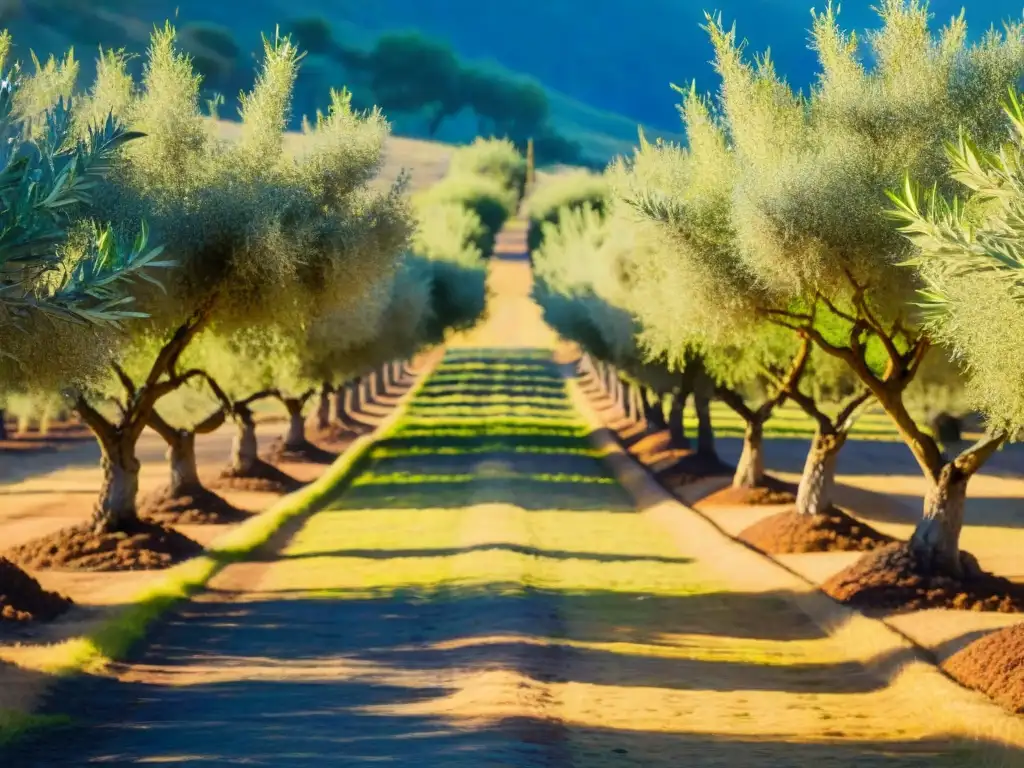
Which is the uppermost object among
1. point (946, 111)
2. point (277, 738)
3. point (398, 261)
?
point (946, 111)

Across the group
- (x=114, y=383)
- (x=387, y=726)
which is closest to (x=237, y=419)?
(x=114, y=383)

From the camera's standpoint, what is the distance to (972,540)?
1006 inches

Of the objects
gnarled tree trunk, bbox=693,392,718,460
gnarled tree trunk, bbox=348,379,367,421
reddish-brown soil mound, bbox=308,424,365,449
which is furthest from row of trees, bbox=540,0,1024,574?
gnarled tree trunk, bbox=348,379,367,421

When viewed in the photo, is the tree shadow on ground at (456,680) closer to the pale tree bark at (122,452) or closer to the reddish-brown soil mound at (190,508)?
the pale tree bark at (122,452)

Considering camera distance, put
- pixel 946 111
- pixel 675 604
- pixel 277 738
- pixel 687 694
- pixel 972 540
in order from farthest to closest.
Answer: pixel 972 540 → pixel 675 604 → pixel 946 111 → pixel 687 694 → pixel 277 738

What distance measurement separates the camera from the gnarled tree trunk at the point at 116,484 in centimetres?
2197

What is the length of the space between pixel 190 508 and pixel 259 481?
6.41 m

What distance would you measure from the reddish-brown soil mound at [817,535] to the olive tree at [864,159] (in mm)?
4306

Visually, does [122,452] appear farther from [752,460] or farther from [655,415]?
[655,415]

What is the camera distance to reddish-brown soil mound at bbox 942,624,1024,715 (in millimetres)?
13195

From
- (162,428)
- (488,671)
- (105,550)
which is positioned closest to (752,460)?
(162,428)

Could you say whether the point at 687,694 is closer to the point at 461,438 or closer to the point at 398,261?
the point at 398,261

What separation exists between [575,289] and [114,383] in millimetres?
24773

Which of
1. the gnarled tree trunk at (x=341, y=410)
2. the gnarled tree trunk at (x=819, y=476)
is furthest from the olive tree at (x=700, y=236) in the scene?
the gnarled tree trunk at (x=341, y=410)
